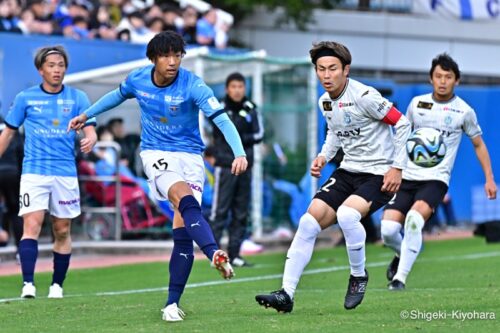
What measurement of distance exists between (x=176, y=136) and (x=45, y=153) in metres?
2.51

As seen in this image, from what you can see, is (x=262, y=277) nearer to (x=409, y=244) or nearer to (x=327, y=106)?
(x=409, y=244)

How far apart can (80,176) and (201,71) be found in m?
2.42

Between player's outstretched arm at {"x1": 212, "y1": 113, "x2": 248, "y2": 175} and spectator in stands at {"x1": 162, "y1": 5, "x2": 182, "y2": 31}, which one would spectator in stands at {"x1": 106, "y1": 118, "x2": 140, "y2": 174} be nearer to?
spectator in stands at {"x1": 162, "y1": 5, "x2": 182, "y2": 31}

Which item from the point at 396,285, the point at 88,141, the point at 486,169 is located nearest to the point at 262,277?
the point at 396,285

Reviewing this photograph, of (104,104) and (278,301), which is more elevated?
(104,104)

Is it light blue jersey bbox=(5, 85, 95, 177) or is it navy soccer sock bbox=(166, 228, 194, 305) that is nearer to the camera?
navy soccer sock bbox=(166, 228, 194, 305)

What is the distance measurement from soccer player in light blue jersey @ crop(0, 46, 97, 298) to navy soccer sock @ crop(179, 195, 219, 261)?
2.55 metres

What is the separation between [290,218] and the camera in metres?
20.5

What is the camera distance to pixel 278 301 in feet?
29.8

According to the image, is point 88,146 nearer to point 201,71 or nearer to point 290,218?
point 201,71

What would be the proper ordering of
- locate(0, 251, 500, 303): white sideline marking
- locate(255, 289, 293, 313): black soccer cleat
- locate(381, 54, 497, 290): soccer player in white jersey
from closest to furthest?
locate(255, 289, 293, 313): black soccer cleat → locate(381, 54, 497, 290): soccer player in white jersey → locate(0, 251, 500, 303): white sideline marking

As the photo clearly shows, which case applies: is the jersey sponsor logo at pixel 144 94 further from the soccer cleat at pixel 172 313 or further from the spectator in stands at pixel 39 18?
the spectator in stands at pixel 39 18

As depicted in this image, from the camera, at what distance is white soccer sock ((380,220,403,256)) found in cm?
1180

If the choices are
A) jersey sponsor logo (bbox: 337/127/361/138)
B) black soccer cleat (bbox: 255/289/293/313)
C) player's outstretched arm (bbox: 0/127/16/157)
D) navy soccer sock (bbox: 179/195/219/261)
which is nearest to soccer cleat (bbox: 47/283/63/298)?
player's outstretched arm (bbox: 0/127/16/157)
